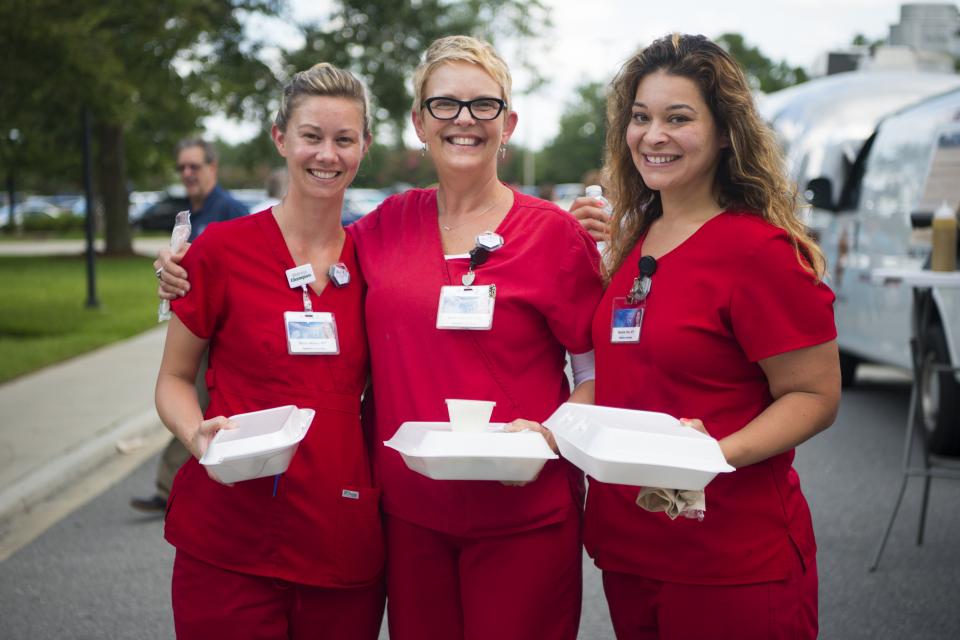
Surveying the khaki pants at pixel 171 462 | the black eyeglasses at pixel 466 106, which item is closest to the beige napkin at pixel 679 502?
the black eyeglasses at pixel 466 106

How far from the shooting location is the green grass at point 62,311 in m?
12.0

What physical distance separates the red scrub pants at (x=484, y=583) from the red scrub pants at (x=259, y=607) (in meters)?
0.11

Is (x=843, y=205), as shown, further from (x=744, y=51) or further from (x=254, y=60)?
(x=744, y=51)

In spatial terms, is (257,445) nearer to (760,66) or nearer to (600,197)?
(600,197)

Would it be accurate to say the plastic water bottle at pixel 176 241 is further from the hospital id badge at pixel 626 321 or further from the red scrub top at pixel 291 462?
the hospital id badge at pixel 626 321

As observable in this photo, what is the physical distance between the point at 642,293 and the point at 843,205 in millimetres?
7478

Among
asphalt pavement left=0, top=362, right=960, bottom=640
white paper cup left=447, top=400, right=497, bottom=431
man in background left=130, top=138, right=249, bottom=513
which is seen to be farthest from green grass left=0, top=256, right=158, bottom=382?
white paper cup left=447, top=400, right=497, bottom=431

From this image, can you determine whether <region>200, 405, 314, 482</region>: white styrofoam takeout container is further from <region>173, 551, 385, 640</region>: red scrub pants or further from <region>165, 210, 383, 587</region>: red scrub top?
<region>173, 551, 385, 640</region>: red scrub pants

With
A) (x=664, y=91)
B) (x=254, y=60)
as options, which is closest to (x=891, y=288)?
(x=664, y=91)

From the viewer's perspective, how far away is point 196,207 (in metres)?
7.19

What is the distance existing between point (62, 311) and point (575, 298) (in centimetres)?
1469

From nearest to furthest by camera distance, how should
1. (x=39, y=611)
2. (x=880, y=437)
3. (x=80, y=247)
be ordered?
1. (x=39, y=611)
2. (x=880, y=437)
3. (x=80, y=247)

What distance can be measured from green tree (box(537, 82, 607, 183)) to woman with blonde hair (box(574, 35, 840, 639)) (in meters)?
81.7

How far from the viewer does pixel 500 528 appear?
272 cm
